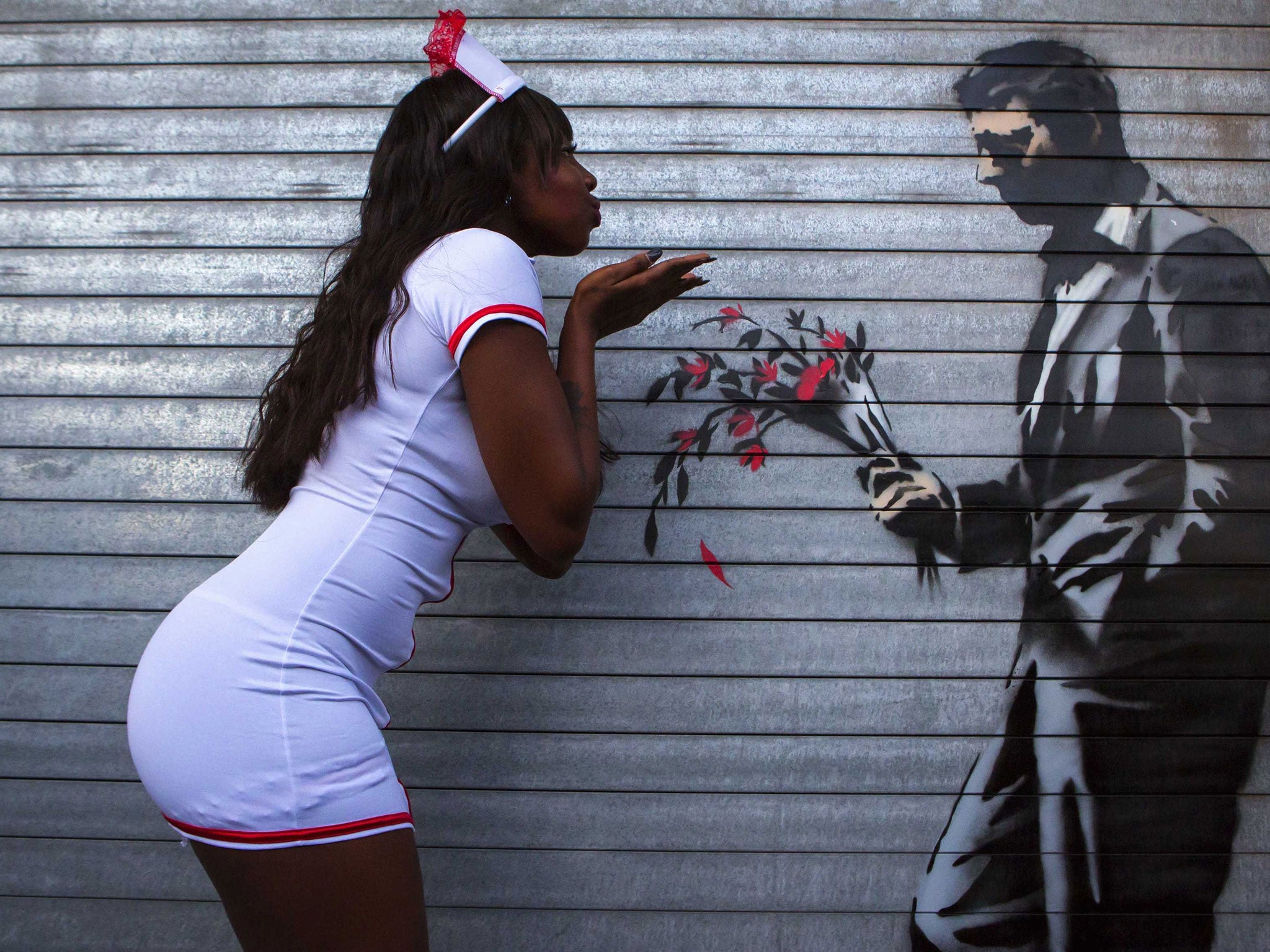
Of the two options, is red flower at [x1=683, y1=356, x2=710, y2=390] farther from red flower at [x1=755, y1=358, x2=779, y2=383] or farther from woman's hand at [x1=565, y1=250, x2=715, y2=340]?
woman's hand at [x1=565, y1=250, x2=715, y2=340]

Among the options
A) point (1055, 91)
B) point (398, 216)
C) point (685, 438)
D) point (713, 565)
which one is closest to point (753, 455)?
point (685, 438)

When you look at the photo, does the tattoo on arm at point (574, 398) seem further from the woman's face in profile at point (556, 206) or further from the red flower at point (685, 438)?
the red flower at point (685, 438)

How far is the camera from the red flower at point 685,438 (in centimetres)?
233

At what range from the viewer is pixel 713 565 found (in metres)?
2.30

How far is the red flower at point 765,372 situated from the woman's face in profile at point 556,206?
0.79 metres

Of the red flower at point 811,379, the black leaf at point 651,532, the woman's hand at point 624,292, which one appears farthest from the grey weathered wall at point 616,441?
the woman's hand at point 624,292

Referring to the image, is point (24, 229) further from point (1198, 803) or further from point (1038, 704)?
point (1198, 803)

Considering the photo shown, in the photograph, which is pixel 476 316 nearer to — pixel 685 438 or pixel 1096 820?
pixel 685 438

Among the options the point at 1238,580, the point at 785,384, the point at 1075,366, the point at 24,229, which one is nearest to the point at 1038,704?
the point at 1238,580

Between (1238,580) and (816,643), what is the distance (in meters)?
1.18

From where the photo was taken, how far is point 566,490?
4.28 ft

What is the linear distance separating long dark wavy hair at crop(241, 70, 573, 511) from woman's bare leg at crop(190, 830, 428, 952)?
2.04 ft

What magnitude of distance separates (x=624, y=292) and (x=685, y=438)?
2.42ft

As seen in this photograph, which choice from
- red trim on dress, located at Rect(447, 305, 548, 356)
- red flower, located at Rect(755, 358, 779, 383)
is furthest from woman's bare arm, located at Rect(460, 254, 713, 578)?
red flower, located at Rect(755, 358, 779, 383)
